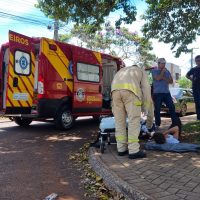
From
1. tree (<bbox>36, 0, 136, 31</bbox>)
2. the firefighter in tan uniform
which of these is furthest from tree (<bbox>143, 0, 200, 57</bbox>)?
the firefighter in tan uniform

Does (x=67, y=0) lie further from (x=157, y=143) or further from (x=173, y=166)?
(x=173, y=166)

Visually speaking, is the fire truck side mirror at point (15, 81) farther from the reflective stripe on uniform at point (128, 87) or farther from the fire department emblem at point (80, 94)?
the reflective stripe on uniform at point (128, 87)

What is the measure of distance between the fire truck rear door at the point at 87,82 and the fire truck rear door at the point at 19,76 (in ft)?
4.59

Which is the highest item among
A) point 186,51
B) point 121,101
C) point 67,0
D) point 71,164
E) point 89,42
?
point 89,42

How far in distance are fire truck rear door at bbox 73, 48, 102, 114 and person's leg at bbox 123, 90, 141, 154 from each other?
15.4 ft

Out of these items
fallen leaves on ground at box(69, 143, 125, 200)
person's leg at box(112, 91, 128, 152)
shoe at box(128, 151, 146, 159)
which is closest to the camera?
fallen leaves on ground at box(69, 143, 125, 200)

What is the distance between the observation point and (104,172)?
492 cm

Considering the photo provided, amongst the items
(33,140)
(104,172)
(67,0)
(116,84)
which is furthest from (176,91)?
(104,172)

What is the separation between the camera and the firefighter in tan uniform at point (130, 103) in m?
5.69

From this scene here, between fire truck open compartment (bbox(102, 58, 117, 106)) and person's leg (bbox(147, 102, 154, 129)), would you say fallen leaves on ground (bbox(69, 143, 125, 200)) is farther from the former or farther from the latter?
fire truck open compartment (bbox(102, 58, 117, 106))

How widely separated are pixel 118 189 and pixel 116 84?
207cm

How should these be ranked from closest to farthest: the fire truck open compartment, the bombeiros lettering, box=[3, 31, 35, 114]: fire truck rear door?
the bombeiros lettering
box=[3, 31, 35, 114]: fire truck rear door
the fire truck open compartment

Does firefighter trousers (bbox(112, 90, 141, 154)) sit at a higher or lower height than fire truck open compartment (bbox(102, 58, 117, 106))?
lower

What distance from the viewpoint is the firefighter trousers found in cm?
567
